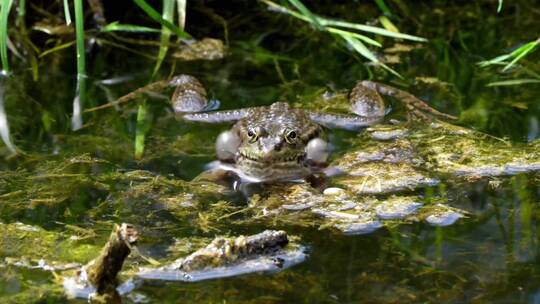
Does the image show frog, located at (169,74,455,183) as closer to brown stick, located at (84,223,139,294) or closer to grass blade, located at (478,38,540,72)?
grass blade, located at (478,38,540,72)

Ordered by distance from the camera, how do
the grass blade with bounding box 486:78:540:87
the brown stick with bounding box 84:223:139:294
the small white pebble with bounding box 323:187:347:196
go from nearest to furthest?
the brown stick with bounding box 84:223:139:294
the small white pebble with bounding box 323:187:347:196
the grass blade with bounding box 486:78:540:87

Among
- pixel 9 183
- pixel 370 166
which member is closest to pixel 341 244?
pixel 370 166

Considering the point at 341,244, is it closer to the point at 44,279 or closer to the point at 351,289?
the point at 351,289

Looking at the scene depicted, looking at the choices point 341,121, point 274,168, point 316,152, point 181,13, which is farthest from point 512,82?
point 181,13

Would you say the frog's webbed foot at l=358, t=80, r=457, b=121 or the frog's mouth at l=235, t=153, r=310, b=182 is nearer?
the frog's mouth at l=235, t=153, r=310, b=182

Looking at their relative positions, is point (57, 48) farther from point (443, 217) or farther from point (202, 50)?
point (443, 217)

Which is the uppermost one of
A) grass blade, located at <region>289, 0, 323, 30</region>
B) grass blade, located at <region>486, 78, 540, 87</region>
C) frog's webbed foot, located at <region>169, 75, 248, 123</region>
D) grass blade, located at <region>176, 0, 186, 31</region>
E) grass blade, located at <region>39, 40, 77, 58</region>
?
grass blade, located at <region>289, 0, 323, 30</region>

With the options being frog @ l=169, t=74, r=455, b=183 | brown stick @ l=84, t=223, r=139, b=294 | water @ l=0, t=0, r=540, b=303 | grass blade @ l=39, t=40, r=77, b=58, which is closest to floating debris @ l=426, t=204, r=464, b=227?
water @ l=0, t=0, r=540, b=303
